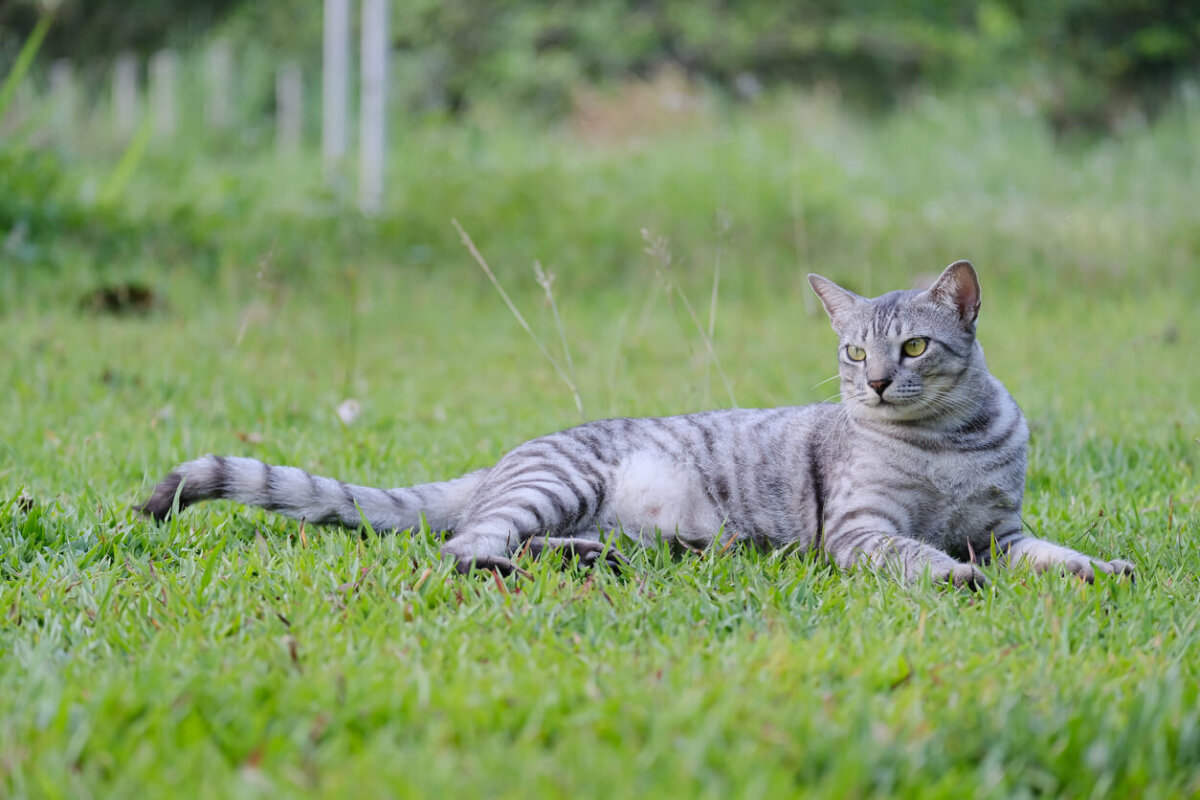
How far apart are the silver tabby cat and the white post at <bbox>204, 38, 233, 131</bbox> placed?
404 inches

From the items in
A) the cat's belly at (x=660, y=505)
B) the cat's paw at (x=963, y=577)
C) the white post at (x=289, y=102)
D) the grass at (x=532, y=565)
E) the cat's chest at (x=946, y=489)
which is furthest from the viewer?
the white post at (x=289, y=102)

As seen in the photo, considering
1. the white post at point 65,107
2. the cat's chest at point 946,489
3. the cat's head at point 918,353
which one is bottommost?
the cat's chest at point 946,489

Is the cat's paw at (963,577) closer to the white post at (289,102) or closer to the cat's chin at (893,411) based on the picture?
the cat's chin at (893,411)

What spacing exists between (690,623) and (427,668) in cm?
63

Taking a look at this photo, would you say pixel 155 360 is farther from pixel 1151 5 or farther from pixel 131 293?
pixel 1151 5

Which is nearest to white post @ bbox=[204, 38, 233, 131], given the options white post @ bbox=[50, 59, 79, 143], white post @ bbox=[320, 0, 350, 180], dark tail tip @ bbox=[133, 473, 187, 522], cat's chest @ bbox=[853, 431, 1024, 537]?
white post @ bbox=[50, 59, 79, 143]

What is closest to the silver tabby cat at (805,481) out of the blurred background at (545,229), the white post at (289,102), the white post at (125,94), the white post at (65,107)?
the blurred background at (545,229)

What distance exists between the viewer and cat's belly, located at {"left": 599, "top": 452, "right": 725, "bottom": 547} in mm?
3307

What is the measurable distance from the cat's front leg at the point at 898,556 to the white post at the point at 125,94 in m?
11.1

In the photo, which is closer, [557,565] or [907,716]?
[907,716]

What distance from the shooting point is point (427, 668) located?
216 cm

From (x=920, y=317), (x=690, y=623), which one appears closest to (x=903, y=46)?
(x=920, y=317)

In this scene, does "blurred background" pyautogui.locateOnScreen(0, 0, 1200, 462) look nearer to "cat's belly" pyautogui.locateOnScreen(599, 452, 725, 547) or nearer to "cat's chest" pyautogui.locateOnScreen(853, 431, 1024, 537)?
"cat's belly" pyautogui.locateOnScreen(599, 452, 725, 547)

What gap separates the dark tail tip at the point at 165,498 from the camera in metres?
3.06
